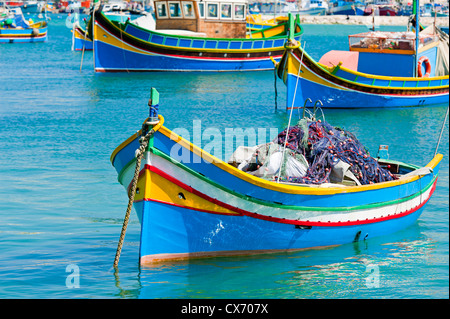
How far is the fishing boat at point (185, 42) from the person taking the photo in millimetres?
36281

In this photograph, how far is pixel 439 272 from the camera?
10.7m

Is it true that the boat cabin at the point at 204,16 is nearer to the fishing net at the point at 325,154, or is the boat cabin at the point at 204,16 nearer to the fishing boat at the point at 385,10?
the fishing net at the point at 325,154

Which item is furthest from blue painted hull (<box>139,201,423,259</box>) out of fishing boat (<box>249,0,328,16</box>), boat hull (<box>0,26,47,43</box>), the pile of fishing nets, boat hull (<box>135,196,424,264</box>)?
fishing boat (<box>249,0,328,16</box>)

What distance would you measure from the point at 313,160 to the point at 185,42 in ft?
87.5

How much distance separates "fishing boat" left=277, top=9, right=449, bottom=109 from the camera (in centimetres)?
2512

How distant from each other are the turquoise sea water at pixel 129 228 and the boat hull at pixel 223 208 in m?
0.30

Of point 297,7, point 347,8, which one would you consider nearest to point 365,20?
point 347,8

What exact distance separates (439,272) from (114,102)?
64.5 feet

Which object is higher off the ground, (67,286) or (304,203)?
(304,203)

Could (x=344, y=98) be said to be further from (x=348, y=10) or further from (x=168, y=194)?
(x=348, y=10)
